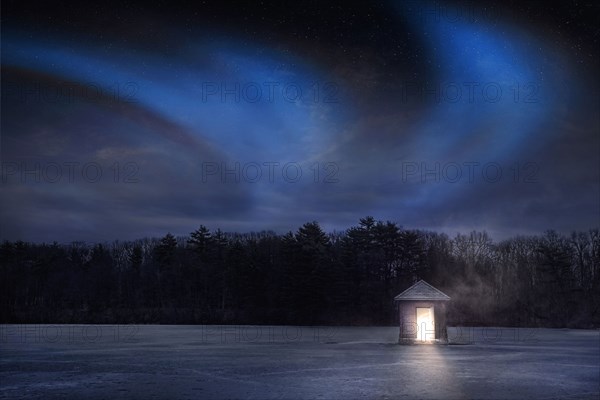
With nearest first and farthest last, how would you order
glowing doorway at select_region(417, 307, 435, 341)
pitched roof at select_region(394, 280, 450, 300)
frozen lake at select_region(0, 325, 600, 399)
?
frozen lake at select_region(0, 325, 600, 399) → pitched roof at select_region(394, 280, 450, 300) → glowing doorway at select_region(417, 307, 435, 341)

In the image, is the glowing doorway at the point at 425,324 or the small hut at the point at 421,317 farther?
the glowing doorway at the point at 425,324

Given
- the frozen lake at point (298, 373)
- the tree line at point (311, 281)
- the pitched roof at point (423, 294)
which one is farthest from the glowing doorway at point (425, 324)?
the tree line at point (311, 281)

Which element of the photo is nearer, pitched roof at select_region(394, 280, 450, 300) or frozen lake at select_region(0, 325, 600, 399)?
frozen lake at select_region(0, 325, 600, 399)

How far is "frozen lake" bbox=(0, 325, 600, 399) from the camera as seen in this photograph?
17719 mm

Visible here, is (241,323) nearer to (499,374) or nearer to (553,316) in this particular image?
(553,316)

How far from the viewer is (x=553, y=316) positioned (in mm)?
70000

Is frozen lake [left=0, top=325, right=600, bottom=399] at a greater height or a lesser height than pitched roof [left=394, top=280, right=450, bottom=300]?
lesser

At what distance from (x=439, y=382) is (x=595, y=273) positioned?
7513 cm

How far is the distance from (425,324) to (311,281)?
3919 centimetres

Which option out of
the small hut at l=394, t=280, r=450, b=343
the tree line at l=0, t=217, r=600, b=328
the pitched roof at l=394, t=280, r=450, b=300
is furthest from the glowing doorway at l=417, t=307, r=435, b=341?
the tree line at l=0, t=217, r=600, b=328

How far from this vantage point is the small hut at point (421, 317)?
3916cm

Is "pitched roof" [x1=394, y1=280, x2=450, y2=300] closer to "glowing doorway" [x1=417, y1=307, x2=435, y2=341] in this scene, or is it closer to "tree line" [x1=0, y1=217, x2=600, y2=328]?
"glowing doorway" [x1=417, y1=307, x2=435, y2=341]

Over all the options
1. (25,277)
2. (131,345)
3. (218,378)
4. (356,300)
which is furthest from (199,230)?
(218,378)

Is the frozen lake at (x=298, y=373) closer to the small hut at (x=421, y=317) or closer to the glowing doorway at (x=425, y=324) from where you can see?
the small hut at (x=421, y=317)
